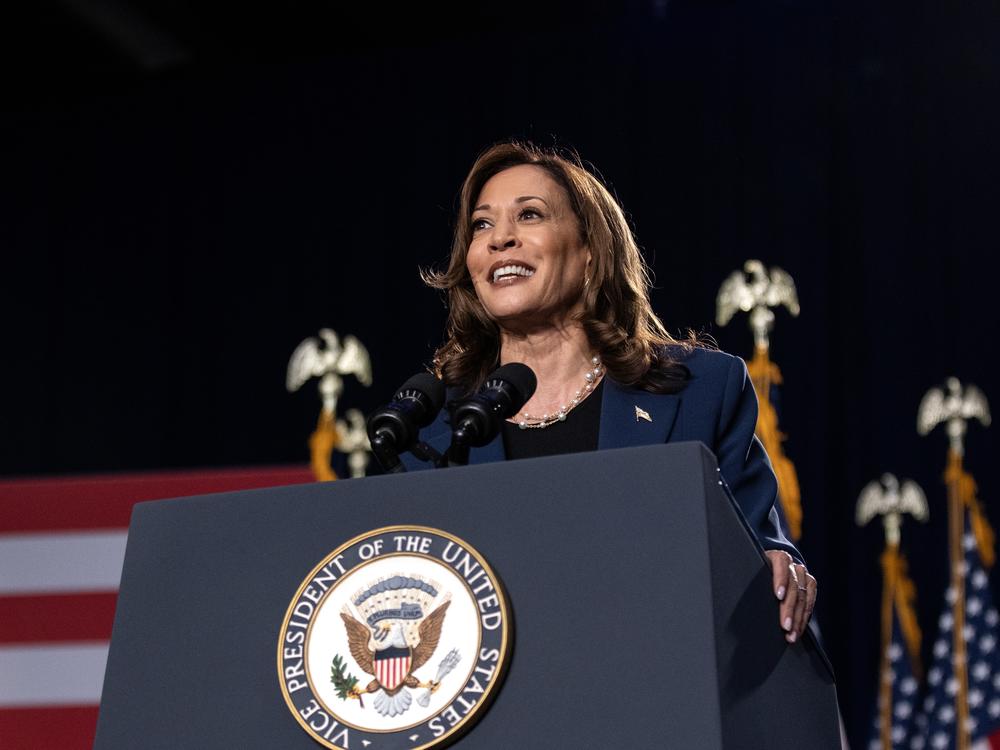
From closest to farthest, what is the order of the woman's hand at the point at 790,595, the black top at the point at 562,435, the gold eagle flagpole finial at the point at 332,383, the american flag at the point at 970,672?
the woman's hand at the point at 790,595 → the black top at the point at 562,435 → the american flag at the point at 970,672 → the gold eagle flagpole finial at the point at 332,383

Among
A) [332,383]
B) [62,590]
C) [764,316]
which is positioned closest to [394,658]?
[62,590]

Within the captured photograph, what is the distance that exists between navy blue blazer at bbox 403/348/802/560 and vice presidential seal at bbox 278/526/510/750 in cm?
57

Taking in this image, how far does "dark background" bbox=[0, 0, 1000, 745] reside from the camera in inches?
185

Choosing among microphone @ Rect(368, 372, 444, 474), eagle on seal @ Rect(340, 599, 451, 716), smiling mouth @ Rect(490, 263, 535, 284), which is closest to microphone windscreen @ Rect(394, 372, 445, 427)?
microphone @ Rect(368, 372, 444, 474)

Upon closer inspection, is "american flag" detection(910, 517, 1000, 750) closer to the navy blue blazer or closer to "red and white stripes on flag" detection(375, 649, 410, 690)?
the navy blue blazer

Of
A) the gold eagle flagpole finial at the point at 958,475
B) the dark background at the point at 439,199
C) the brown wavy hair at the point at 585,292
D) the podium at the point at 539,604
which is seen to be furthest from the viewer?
the dark background at the point at 439,199

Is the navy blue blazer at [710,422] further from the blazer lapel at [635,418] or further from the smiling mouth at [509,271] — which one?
the smiling mouth at [509,271]

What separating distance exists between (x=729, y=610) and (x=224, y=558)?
49 centimetres

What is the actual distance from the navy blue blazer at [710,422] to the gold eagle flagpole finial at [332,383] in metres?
3.47

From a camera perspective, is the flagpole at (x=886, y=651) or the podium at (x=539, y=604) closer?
the podium at (x=539, y=604)

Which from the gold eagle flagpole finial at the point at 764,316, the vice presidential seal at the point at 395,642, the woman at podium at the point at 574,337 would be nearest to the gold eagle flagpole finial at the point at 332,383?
the gold eagle flagpole finial at the point at 764,316

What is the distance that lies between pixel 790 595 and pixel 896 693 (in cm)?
341

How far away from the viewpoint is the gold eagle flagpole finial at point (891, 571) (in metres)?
4.48

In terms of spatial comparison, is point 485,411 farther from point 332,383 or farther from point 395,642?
point 332,383
